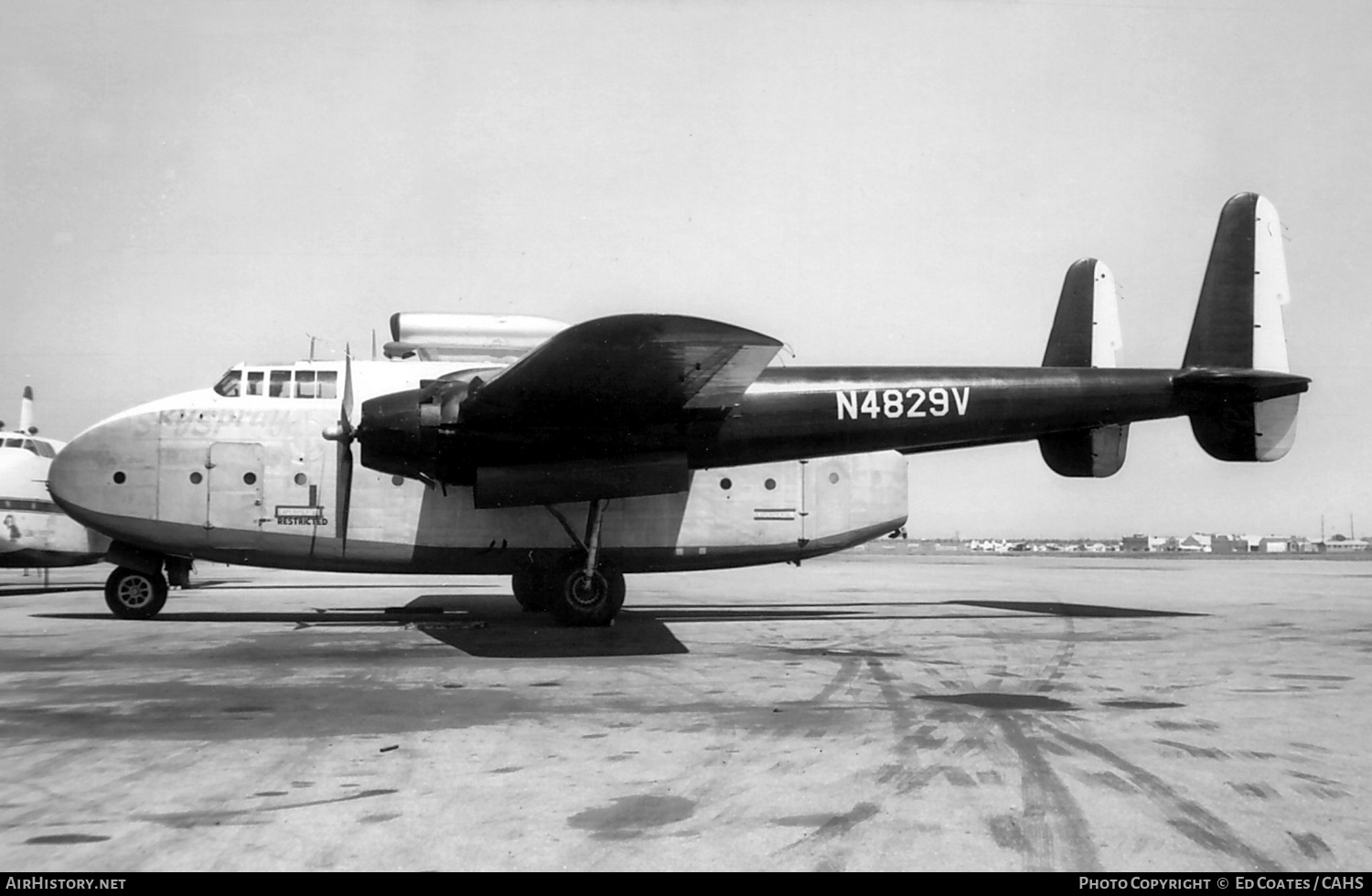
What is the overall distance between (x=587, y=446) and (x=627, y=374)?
154cm

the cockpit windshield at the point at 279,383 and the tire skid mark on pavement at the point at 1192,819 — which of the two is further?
the cockpit windshield at the point at 279,383

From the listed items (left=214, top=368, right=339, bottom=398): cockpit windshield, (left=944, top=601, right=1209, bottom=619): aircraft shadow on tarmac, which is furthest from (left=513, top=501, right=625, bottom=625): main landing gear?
(left=944, top=601, right=1209, bottom=619): aircraft shadow on tarmac

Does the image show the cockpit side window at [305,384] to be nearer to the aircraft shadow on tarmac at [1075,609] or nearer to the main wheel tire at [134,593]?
the main wheel tire at [134,593]

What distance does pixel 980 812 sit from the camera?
495 centimetres

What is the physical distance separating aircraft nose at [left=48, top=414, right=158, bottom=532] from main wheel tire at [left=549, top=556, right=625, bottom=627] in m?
5.85

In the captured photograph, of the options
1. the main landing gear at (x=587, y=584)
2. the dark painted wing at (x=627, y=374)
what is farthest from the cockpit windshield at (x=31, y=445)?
the dark painted wing at (x=627, y=374)

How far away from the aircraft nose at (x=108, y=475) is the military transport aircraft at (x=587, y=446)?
0.09 ft

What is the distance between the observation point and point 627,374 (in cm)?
1086

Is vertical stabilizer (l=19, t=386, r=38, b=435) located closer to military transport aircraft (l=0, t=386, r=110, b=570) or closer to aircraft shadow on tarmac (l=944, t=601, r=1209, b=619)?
military transport aircraft (l=0, t=386, r=110, b=570)

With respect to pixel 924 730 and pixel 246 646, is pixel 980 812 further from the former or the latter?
pixel 246 646

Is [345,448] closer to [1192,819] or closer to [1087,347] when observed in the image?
[1192,819]

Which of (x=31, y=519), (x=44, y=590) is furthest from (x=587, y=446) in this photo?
(x=44, y=590)

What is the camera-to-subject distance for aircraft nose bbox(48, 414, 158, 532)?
43.7 feet

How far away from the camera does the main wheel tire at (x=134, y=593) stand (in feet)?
45.8
